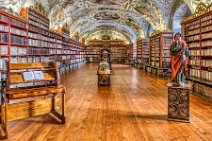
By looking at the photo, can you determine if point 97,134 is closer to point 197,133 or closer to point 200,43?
point 197,133

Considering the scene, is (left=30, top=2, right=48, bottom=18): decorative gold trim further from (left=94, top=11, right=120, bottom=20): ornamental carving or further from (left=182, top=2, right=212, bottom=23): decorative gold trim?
(left=94, top=11, right=120, bottom=20): ornamental carving

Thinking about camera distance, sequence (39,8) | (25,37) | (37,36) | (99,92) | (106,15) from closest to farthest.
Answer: (99,92), (25,37), (37,36), (39,8), (106,15)

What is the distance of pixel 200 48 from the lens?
8609 millimetres

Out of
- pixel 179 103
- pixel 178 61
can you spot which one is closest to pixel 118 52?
pixel 178 61

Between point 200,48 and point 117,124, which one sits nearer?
point 117,124

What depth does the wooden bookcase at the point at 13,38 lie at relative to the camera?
7523mm

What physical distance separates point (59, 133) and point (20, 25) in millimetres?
6363

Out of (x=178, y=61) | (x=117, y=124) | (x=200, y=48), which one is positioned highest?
(x=200, y=48)

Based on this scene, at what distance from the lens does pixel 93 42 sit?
38.9m

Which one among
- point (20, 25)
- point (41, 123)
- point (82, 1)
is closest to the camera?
point (41, 123)

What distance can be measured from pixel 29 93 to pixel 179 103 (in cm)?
334

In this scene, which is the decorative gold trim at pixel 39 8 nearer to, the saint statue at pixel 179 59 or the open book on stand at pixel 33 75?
the open book on stand at pixel 33 75

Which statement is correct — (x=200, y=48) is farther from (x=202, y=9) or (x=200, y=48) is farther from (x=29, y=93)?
(x=29, y=93)

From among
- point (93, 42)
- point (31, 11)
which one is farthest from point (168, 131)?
point (93, 42)
